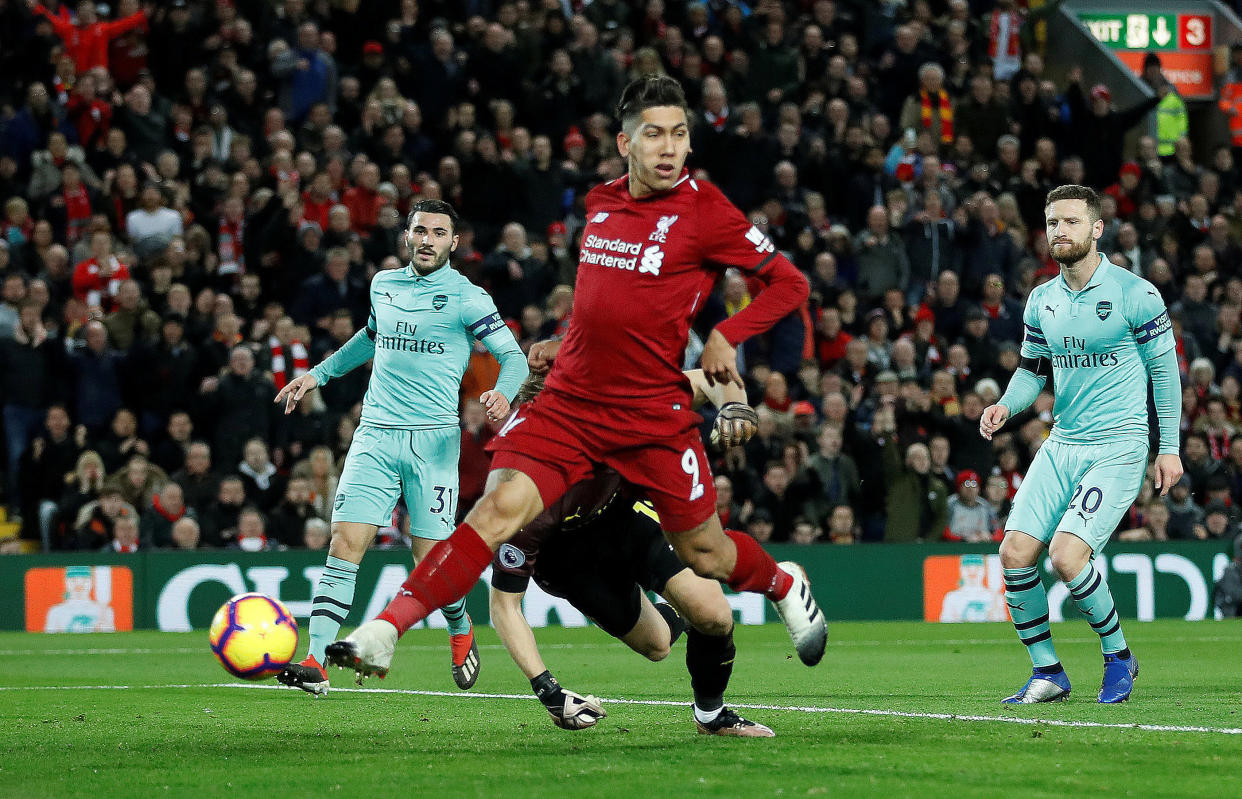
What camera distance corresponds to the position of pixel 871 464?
61.6 ft

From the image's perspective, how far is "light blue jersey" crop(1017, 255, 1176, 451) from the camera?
8.95 metres

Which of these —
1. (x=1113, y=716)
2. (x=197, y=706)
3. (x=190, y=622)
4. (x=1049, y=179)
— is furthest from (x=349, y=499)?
(x=1049, y=179)

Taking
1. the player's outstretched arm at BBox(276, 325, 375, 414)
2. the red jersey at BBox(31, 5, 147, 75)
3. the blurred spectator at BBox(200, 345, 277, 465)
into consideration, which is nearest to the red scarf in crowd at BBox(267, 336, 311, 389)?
the blurred spectator at BBox(200, 345, 277, 465)

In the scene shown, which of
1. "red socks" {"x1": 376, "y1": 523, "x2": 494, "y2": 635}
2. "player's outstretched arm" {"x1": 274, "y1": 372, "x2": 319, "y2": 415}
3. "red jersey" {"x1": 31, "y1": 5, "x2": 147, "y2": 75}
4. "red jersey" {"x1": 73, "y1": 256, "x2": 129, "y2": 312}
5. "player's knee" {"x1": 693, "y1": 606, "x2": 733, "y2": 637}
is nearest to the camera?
"red socks" {"x1": 376, "y1": 523, "x2": 494, "y2": 635}

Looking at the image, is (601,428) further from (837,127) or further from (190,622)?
(837,127)

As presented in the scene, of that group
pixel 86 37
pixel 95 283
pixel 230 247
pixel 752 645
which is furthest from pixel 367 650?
pixel 86 37

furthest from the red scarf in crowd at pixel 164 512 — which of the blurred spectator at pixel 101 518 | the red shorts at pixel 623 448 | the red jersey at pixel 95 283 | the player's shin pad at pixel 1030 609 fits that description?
the red shorts at pixel 623 448

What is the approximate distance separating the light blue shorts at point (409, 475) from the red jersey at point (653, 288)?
11.3 feet

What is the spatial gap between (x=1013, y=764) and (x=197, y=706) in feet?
16.3

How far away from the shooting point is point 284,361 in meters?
17.5

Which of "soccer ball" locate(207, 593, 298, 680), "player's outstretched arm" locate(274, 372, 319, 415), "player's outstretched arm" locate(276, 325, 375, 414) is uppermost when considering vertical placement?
"player's outstretched arm" locate(276, 325, 375, 414)

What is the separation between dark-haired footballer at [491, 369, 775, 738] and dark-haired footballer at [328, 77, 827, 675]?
0.28 m

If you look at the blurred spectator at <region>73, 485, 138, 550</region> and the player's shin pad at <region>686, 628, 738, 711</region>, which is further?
the blurred spectator at <region>73, 485, 138, 550</region>

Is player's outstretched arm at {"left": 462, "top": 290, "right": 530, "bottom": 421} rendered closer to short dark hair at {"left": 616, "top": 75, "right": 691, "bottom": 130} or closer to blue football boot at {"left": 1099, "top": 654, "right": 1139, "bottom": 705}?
short dark hair at {"left": 616, "top": 75, "right": 691, "bottom": 130}
